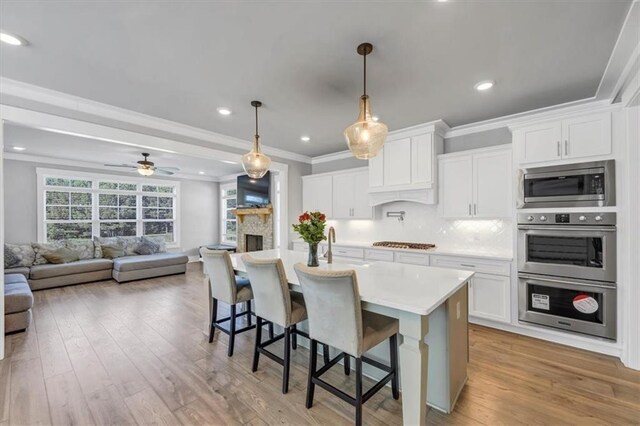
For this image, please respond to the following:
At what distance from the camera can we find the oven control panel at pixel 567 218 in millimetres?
2699

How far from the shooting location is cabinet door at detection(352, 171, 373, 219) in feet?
15.7

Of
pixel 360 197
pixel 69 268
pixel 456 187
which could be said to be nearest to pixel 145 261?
pixel 69 268

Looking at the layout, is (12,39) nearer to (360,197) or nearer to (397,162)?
(397,162)

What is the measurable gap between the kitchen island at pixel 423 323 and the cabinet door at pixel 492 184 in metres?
1.58

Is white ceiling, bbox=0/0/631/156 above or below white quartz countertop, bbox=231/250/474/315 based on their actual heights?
above

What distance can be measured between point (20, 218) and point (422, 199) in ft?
25.7

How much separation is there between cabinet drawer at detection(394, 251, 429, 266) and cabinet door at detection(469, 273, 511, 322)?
61cm

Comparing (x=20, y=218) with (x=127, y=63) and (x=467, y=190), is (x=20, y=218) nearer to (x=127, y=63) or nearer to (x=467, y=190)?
(x=127, y=63)

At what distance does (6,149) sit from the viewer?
17.6 feet

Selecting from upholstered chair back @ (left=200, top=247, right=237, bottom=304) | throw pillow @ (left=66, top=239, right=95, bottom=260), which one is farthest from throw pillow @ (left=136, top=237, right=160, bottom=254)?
upholstered chair back @ (left=200, top=247, right=237, bottom=304)

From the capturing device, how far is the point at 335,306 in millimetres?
1783

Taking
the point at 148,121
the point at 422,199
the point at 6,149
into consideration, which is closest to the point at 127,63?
the point at 148,121

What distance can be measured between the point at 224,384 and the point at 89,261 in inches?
216

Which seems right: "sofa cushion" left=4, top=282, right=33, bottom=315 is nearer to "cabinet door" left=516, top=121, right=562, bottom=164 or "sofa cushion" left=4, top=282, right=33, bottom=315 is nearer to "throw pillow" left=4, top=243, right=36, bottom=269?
"throw pillow" left=4, top=243, right=36, bottom=269
